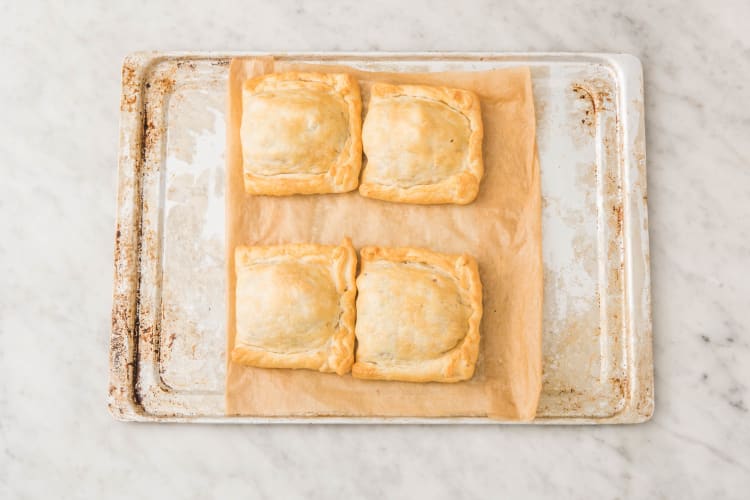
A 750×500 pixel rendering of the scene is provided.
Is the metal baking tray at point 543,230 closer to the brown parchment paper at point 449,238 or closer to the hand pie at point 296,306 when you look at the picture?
the brown parchment paper at point 449,238

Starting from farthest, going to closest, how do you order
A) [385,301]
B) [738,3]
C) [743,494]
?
[738,3], [743,494], [385,301]

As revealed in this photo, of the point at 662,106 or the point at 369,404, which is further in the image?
the point at 662,106

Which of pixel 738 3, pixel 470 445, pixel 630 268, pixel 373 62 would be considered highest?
pixel 738 3

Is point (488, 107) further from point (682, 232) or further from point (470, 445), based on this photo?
point (470, 445)

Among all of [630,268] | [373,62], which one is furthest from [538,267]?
[373,62]

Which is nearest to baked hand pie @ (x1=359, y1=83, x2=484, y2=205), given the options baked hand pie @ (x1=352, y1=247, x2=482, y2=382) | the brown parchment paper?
the brown parchment paper

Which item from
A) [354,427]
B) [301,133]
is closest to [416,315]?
[354,427]
